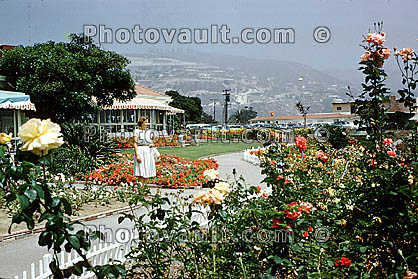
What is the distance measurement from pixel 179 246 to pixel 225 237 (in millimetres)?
385

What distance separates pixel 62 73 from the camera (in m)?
15.9

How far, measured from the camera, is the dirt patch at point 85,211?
222 inches

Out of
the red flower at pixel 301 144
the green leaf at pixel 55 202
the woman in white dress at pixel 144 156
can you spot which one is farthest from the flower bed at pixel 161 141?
the green leaf at pixel 55 202

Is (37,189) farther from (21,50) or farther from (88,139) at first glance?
(21,50)

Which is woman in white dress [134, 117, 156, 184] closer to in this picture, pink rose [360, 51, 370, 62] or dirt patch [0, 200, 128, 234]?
dirt patch [0, 200, 128, 234]

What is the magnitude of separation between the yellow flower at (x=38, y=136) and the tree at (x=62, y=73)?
1528cm

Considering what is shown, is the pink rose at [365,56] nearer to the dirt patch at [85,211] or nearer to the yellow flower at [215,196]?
the yellow flower at [215,196]

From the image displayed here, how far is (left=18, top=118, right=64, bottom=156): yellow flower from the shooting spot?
4.99 feet

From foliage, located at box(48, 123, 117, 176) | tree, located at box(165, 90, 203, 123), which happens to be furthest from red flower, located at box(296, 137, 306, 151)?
tree, located at box(165, 90, 203, 123)

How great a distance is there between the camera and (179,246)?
288 centimetres

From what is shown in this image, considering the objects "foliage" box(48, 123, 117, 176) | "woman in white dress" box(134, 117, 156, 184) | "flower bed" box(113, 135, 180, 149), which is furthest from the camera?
"flower bed" box(113, 135, 180, 149)

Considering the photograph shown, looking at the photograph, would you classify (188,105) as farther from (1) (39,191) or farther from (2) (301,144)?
(1) (39,191)

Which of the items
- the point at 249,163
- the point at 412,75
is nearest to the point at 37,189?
the point at 412,75

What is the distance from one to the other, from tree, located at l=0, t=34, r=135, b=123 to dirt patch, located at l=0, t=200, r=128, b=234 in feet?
32.4
